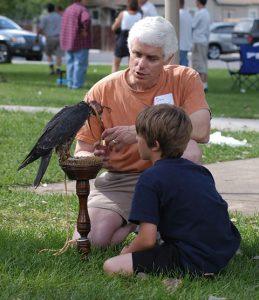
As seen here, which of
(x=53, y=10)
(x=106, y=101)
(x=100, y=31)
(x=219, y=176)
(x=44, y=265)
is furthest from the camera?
(x=100, y=31)

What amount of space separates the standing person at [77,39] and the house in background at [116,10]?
3526cm

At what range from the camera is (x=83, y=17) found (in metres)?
18.1

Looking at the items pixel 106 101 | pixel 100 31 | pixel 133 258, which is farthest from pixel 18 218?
pixel 100 31

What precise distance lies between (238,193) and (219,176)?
82 centimetres

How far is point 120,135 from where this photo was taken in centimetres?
511

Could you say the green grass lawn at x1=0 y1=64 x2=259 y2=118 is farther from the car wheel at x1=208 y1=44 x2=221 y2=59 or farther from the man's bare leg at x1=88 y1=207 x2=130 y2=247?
the car wheel at x1=208 y1=44 x2=221 y2=59

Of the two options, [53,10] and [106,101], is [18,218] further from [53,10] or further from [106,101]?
[53,10]

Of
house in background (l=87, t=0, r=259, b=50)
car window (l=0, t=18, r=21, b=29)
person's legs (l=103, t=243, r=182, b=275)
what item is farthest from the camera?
house in background (l=87, t=0, r=259, b=50)

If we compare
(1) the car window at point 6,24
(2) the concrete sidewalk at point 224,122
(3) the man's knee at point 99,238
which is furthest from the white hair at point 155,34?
(1) the car window at point 6,24

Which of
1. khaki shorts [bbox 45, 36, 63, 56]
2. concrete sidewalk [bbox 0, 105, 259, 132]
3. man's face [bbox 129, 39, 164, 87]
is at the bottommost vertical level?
khaki shorts [bbox 45, 36, 63, 56]

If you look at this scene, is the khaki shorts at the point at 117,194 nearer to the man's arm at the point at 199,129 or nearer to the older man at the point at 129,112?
the older man at the point at 129,112

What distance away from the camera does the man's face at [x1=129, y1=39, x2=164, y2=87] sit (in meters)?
5.25

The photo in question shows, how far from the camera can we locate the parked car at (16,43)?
30.9 meters

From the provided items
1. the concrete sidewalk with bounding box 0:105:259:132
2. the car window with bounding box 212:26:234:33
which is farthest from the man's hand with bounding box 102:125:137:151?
the car window with bounding box 212:26:234:33
